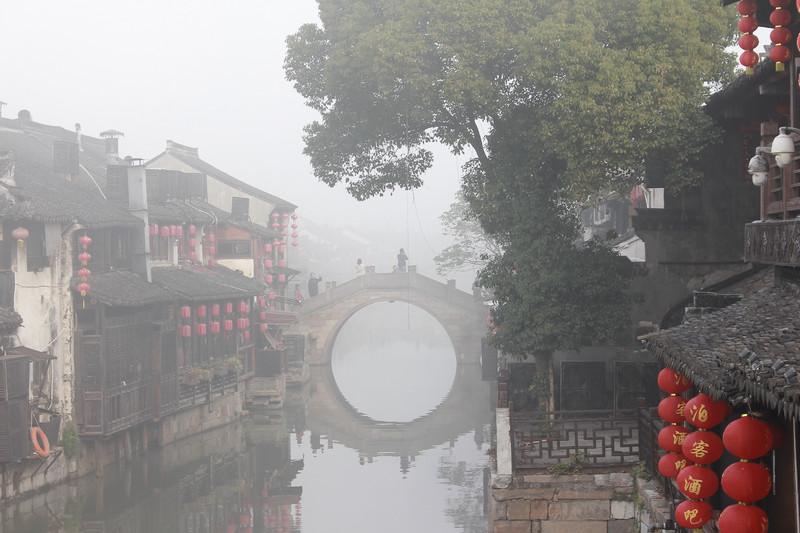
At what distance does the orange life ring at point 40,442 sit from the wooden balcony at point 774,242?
45.1ft

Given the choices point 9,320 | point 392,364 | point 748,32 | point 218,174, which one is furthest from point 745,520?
point 392,364

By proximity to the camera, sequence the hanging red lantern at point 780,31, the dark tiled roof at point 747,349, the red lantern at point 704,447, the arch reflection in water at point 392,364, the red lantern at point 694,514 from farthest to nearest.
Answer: the arch reflection in water at point 392,364
the hanging red lantern at point 780,31
the red lantern at point 694,514
the red lantern at point 704,447
the dark tiled roof at point 747,349

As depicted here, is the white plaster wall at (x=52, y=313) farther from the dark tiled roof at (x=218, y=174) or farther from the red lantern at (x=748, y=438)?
the dark tiled roof at (x=218, y=174)

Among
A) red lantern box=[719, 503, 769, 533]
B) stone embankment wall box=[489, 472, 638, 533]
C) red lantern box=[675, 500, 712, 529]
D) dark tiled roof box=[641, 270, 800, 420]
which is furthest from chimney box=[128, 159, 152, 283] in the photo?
red lantern box=[719, 503, 769, 533]

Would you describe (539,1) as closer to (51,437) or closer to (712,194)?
(712,194)

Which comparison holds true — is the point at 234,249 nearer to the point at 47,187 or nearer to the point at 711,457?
the point at 47,187

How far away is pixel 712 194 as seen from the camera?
51.4ft

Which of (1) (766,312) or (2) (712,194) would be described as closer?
(1) (766,312)

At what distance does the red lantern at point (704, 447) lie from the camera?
848 cm

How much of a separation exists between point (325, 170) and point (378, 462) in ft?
28.5

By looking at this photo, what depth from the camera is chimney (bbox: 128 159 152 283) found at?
23661 millimetres

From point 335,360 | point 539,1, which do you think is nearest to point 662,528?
point 539,1

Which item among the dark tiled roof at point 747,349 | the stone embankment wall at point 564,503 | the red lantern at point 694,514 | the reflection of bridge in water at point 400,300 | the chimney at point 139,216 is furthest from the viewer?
the reflection of bridge in water at point 400,300

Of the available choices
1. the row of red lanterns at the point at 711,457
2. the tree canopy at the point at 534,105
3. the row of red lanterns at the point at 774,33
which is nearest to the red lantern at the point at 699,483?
the row of red lanterns at the point at 711,457
